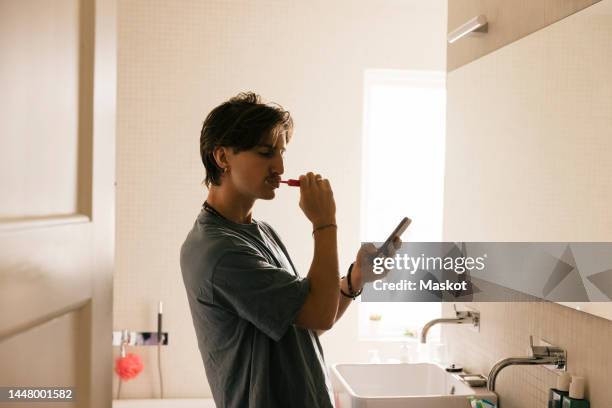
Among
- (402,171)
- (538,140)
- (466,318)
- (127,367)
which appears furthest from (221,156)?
(402,171)

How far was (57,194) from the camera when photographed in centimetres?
70

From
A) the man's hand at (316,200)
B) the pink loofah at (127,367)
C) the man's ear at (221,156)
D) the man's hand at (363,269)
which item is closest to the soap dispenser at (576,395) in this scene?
the man's hand at (363,269)

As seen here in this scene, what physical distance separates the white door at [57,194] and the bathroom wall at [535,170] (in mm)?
1045

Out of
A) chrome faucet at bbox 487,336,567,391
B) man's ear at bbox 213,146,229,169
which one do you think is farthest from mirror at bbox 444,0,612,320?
man's ear at bbox 213,146,229,169

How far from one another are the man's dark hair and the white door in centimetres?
50

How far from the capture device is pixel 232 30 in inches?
117

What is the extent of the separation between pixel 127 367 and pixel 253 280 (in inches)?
73.4

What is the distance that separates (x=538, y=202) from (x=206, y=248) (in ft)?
2.91

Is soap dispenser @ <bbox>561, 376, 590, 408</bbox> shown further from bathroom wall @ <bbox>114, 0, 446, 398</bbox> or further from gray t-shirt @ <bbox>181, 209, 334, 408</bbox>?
bathroom wall @ <bbox>114, 0, 446, 398</bbox>

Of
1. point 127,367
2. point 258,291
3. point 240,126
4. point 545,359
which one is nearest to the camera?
point 258,291

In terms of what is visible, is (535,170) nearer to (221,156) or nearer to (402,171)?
(221,156)

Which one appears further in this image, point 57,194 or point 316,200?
point 316,200

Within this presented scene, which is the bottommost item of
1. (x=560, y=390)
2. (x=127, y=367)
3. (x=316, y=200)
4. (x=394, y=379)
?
(x=127, y=367)

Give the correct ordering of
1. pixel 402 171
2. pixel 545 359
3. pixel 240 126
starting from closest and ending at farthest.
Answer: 1. pixel 240 126
2. pixel 545 359
3. pixel 402 171
